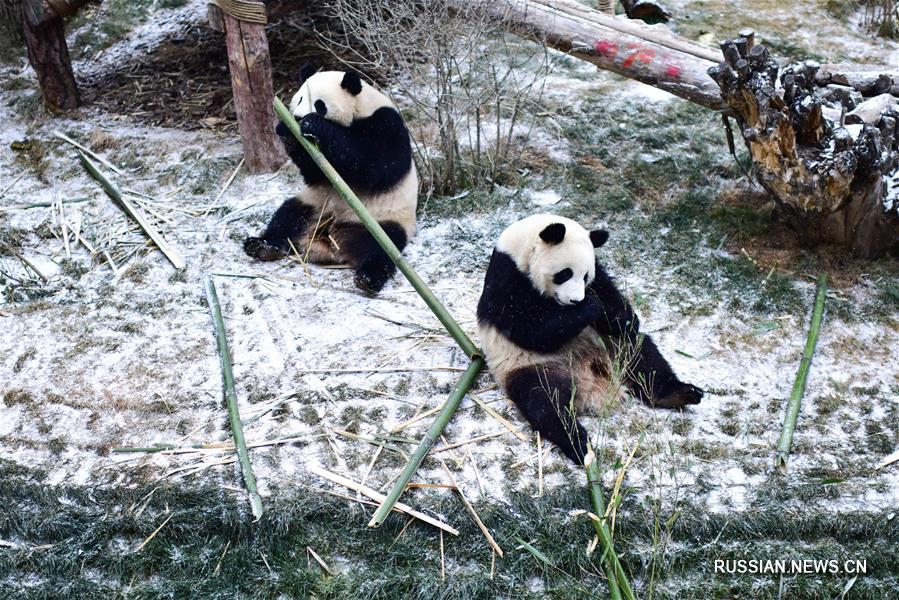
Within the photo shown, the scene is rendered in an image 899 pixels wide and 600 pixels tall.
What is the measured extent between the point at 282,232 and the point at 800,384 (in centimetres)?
316

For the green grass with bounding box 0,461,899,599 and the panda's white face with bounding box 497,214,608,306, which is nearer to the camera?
the green grass with bounding box 0,461,899,599

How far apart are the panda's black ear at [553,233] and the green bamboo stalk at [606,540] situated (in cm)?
94

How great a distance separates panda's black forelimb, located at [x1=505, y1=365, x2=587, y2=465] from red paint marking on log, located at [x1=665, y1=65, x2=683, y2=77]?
8.54 ft

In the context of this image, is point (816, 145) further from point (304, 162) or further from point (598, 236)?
point (304, 162)

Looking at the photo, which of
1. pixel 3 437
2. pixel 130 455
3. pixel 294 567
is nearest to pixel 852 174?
pixel 294 567

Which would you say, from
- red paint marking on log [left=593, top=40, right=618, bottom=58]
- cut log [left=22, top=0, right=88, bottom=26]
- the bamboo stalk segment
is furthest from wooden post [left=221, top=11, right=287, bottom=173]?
red paint marking on log [left=593, top=40, right=618, bottom=58]

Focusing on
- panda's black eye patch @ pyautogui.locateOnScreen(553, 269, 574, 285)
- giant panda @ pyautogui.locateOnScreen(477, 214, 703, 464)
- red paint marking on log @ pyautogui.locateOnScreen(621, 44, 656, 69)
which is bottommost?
giant panda @ pyautogui.locateOnScreen(477, 214, 703, 464)

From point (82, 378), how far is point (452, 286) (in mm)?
2053

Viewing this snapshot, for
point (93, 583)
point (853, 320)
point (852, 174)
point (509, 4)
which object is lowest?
point (93, 583)

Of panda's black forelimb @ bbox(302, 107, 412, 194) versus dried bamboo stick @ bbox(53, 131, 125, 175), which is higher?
panda's black forelimb @ bbox(302, 107, 412, 194)

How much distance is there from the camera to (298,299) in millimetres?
5105

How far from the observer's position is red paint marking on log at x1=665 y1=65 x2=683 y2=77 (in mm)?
5785

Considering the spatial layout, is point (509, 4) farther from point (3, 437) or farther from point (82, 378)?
point (3, 437)

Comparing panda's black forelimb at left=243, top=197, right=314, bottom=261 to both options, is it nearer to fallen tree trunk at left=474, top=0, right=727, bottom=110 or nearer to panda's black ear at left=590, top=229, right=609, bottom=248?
fallen tree trunk at left=474, top=0, right=727, bottom=110
